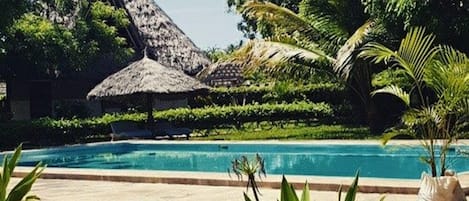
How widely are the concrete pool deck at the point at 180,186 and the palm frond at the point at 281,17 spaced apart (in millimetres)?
9074

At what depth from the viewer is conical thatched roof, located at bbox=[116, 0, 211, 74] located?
24.7 meters

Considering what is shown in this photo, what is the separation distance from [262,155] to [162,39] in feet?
38.8

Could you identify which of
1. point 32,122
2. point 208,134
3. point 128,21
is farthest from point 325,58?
point 128,21

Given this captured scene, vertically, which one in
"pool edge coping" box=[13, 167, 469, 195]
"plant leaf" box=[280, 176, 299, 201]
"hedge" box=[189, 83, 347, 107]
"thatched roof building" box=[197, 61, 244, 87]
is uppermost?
"thatched roof building" box=[197, 61, 244, 87]

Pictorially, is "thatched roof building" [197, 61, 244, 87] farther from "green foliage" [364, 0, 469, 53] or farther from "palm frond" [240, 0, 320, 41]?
"green foliage" [364, 0, 469, 53]

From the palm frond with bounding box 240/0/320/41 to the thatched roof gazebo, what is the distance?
101 inches

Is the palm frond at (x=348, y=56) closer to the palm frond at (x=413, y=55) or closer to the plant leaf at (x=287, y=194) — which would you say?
the palm frond at (x=413, y=55)

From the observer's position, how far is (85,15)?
74.0 ft

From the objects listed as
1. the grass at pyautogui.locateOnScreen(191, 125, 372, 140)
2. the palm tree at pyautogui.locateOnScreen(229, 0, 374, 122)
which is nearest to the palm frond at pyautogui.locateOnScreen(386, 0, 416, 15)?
the palm tree at pyautogui.locateOnScreen(229, 0, 374, 122)

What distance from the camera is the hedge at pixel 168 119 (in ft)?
58.1

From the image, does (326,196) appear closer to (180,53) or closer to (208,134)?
(208,134)

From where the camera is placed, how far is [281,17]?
18.1 m

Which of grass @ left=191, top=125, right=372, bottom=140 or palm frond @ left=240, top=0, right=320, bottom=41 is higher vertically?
palm frond @ left=240, top=0, right=320, bottom=41

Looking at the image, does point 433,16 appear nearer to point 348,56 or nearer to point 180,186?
point 348,56
